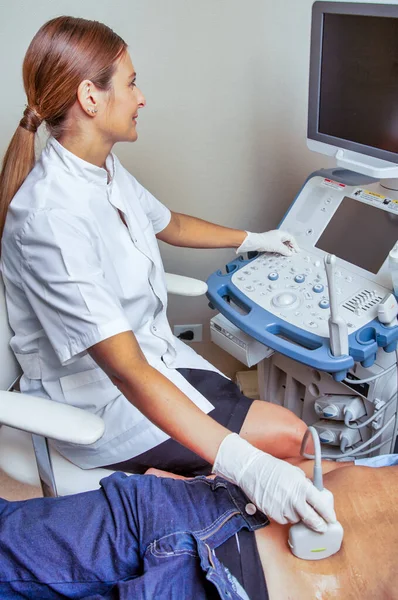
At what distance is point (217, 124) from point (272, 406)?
100cm

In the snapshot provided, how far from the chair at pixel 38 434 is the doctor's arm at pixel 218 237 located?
57cm

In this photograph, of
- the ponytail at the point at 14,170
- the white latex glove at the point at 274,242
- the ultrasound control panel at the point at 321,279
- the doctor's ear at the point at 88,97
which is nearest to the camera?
the doctor's ear at the point at 88,97

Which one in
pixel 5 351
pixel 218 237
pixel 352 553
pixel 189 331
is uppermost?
pixel 218 237

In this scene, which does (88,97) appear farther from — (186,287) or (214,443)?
(214,443)

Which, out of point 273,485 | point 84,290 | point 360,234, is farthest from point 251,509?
point 360,234

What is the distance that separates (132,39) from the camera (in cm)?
196

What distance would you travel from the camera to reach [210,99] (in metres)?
2.09

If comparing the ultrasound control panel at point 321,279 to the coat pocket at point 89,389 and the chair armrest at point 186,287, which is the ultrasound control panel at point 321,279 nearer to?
the chair armrest at point 186,287

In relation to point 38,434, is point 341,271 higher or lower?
higher

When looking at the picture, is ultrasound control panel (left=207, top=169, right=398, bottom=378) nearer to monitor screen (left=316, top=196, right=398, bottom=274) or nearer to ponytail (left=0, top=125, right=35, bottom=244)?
monitor screen (left=316, top=196, right=398, bottom=274)

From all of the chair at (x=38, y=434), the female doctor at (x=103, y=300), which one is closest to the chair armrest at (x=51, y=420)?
the chair at (x=38, y=434)

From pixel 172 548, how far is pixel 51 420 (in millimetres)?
335

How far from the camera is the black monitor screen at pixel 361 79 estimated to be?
1520 millimetres

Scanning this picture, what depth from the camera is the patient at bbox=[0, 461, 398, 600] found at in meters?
1.11
